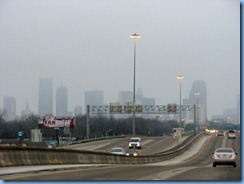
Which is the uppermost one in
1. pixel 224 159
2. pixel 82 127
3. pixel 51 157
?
pixel 51 157

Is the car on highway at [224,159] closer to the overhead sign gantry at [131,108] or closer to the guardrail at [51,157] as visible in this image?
the guardrail at [51,157]

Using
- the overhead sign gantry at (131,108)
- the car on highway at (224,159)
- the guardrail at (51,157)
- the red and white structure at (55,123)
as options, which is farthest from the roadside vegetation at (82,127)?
the car on highway at (224,159)

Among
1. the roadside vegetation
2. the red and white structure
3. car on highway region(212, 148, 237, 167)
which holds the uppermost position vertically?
the red and white structure

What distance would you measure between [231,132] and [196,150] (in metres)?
23.5

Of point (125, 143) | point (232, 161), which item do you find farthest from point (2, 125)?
point (232, 161)

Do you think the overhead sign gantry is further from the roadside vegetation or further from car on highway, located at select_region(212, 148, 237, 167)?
car on highway, located at select_region(212, 148, 237, 167)

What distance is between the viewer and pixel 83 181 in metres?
17.9

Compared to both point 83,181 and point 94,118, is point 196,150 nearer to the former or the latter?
point 83,181

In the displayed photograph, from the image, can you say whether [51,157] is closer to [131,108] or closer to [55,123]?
[55,123]

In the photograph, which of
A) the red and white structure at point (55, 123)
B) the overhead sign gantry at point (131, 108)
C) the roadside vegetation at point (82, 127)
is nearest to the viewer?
the red and white structure at point (55, 123)

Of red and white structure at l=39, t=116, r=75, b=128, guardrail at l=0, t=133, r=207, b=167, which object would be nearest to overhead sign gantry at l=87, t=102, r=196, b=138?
red and white structure at l=39, t=116, r=75, b=128

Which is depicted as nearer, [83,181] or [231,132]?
[83,181]

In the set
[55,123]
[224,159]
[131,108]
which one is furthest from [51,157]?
[131,108]

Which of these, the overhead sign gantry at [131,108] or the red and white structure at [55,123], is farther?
the overhead sign gantry at [131,108]
